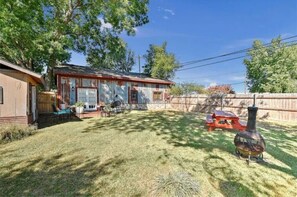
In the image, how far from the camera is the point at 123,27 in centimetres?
1357

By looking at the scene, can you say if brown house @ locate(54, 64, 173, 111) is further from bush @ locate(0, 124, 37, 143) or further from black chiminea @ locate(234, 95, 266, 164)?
black chiminea @ locate(234, 95, 266, 164)

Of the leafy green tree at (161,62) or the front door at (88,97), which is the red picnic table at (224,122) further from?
the leafy green tree at (161,62)

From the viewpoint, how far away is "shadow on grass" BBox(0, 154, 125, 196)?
3.07 meters

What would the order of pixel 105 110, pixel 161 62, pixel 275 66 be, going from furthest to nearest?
pixel 161 62, pixel 275 66, pixel 105 110

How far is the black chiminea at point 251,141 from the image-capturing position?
4.09 meters

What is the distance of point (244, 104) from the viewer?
13.1m

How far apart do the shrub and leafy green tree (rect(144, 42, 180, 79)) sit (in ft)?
66.5

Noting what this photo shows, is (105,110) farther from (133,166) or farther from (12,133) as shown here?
(133,166)

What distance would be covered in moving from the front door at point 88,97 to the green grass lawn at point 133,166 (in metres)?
7.12

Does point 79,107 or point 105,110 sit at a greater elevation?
point 79,107

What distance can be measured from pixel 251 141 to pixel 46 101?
13261 mm

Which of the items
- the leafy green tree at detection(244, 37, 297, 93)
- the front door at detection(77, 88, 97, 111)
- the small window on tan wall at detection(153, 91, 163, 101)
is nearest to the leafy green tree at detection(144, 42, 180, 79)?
the small window on tan wall at detection(153, 91, 163, 101)

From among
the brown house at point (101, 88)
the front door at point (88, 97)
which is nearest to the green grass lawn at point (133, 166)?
the brown house at point (101, 88)

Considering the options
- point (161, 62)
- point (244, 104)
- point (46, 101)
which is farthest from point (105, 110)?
point (161, 62)
